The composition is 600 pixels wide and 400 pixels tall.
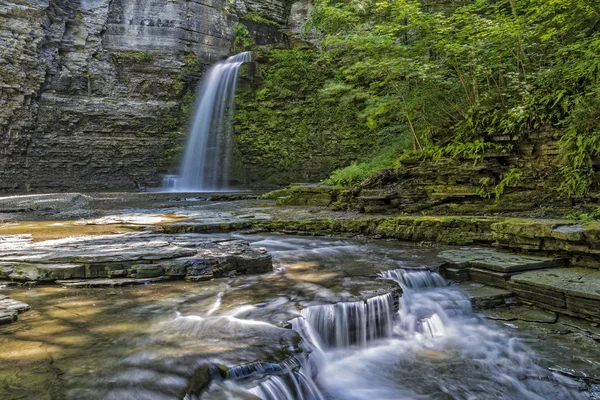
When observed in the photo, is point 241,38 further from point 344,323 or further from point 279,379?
point 279,379

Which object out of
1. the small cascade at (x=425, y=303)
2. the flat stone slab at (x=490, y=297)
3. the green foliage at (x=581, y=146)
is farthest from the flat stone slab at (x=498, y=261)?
the green foliage at (x=581, y=146)

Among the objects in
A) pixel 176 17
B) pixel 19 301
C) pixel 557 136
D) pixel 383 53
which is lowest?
pixel 19 301

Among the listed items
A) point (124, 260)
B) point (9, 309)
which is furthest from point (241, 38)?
point (9, 309)

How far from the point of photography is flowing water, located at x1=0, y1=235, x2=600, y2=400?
8.46ft

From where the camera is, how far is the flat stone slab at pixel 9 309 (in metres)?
3.23

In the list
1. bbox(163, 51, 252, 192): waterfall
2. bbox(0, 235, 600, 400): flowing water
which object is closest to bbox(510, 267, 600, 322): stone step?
bbox(0, 235, 600, 400): flowing water

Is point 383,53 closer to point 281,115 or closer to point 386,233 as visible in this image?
point 386,233

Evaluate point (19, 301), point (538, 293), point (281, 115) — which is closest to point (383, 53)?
point (538, 293)

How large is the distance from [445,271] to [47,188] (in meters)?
20.0

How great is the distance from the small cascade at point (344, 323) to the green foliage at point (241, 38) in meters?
21.8

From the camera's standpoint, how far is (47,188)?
1917 centimetres

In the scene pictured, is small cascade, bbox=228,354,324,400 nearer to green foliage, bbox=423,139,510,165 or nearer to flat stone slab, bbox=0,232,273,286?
flat stone slab, bbox=0,232,273,286

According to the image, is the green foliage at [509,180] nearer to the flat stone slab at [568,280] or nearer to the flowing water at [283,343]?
the flat stone slab at [568,280]

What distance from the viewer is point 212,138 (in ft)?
70.6
